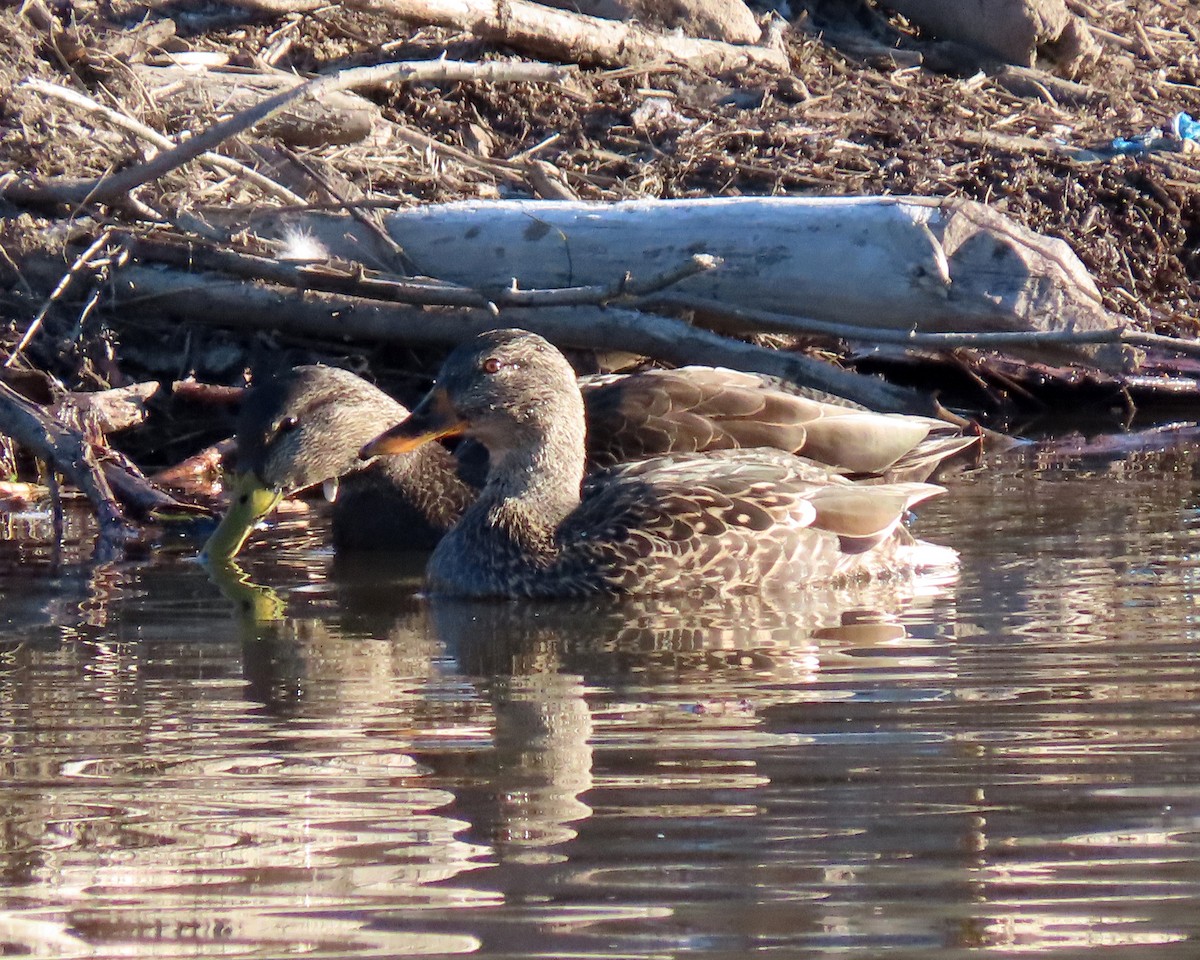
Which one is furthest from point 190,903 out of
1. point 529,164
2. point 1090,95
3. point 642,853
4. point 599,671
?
point 1090,95

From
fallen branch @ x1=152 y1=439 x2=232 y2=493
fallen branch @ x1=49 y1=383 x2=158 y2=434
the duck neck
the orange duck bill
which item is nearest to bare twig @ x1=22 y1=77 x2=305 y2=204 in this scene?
fallen branch @ x1=49 y1=383 x2=158 y2=434

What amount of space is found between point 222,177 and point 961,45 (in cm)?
646

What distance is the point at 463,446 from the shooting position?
8273 mm

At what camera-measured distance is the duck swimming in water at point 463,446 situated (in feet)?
25.1

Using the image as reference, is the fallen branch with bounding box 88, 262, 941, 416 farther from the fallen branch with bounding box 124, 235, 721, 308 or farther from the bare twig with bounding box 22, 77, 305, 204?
the bare twig with bounding box 22, 77, 305, 204

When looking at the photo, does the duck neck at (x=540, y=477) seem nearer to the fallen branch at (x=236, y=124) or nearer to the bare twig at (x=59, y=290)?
the fallen branch at (x=236, y=124)

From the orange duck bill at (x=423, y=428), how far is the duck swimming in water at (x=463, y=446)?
618mm

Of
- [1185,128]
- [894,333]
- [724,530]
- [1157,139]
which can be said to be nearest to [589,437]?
[724,530]

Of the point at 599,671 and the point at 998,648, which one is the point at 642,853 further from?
the point at 998,648

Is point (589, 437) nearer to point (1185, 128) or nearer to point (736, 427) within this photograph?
point (736, 427)

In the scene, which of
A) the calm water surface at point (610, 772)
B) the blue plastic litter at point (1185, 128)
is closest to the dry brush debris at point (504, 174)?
the blue plastic litter at point (1185, 128)

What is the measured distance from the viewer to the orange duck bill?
23.5 feet

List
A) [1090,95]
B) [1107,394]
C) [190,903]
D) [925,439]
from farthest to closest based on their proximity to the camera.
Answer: [1090,95]
[1107,394]
[925,439]
[190,903]

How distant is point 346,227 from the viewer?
10148mm
